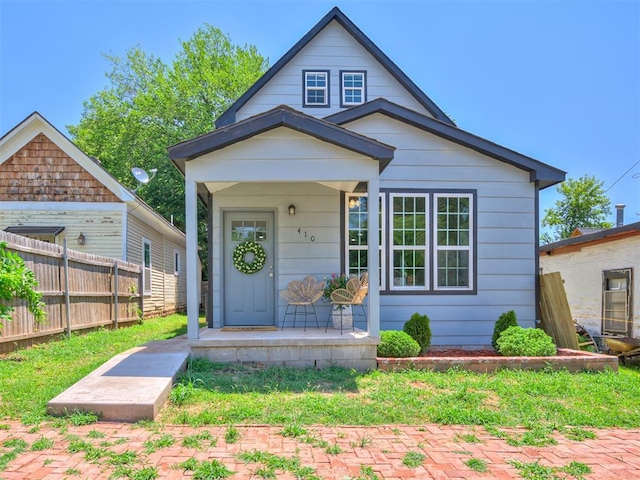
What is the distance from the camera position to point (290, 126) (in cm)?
588

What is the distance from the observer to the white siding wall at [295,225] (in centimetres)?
755

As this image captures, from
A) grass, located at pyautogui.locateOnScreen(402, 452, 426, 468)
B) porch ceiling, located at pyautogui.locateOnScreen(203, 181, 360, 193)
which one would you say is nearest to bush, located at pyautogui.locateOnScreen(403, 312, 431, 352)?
porch ceiling, located at pyautogui.locateOnScreen(203, 181, 360, 193)

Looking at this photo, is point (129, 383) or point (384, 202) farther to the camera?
point (384, 202)

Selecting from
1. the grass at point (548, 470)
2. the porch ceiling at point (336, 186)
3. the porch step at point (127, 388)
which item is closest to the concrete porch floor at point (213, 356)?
the porch step at point (127, 388)

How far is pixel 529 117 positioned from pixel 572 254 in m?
10.9

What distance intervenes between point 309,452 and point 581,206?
30946mm

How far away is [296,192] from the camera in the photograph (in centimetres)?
761

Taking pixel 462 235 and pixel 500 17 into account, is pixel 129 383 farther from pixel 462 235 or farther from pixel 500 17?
pixel 500 17

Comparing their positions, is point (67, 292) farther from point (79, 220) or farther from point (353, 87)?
point (353, 87)

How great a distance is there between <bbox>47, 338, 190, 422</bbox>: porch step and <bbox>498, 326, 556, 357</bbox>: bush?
4433mm

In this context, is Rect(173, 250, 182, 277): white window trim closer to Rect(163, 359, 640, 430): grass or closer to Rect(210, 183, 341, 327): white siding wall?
Rect(210, 183, 341, 327): white siding wall

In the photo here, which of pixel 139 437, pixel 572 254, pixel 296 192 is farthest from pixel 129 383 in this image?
pixel 572 254

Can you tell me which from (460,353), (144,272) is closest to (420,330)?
(460,353)

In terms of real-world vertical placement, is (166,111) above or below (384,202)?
above
